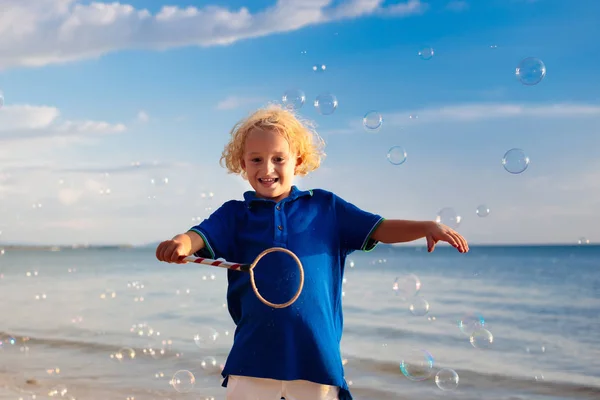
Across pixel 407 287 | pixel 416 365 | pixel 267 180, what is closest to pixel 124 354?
pixel 416 365

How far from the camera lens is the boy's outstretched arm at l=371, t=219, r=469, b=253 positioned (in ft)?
8.95

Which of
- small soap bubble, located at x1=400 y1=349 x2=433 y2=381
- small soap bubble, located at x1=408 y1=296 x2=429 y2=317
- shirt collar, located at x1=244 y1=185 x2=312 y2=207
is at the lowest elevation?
small soap bubble, located at x1=400 y1=349 x2=433 y2=381

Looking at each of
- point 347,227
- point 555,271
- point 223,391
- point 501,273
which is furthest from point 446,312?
point 555,271

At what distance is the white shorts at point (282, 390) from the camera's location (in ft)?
8.85

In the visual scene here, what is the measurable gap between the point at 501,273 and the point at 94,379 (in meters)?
17.5

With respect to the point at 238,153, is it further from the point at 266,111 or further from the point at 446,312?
the point at 446,312

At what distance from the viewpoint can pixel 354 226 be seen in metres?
2.95

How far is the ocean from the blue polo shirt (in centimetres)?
207

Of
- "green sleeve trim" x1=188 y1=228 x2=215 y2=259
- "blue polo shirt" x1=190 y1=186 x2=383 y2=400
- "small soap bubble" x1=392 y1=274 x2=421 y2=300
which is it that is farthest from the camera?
"small soap bubble" x1=392 y1=274 x2=421 y2=300

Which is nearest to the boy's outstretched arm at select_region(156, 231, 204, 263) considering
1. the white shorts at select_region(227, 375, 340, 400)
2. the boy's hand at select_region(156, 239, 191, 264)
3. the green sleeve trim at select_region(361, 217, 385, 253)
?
the boy's hand at select_region(156, 239, 191, 264)

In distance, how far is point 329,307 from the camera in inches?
111

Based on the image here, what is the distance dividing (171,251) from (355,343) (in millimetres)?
6031

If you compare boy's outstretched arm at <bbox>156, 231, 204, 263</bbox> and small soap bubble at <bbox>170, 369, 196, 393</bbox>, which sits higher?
boy's outstretched arm at <bbox>156, 231, 204, 263</bbox>

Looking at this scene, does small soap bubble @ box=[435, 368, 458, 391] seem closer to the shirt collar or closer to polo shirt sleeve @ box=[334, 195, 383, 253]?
polo shirt sleeve @ box=[334, 195, 383, 253]
